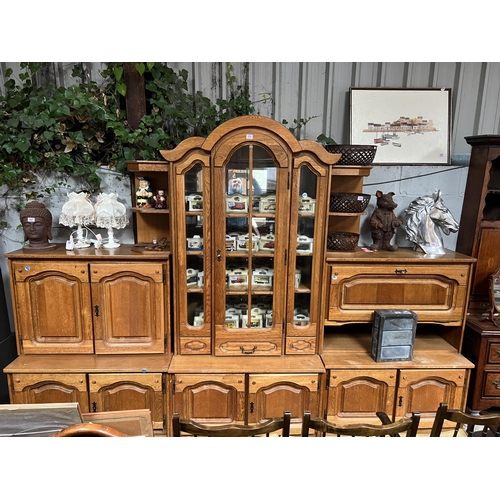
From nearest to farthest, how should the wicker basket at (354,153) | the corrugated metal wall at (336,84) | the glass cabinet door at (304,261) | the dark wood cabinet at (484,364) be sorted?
the glass cabinet door at (304,261) < the wicker basket at (354,153) < the dark wood cabinet at (484,364) < the corrugated metal wall at (336,84)

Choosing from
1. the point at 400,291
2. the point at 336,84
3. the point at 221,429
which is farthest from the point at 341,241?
the point at 221,429

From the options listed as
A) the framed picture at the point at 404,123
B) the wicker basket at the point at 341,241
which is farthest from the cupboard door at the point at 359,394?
the framed picture at the point at 404,123

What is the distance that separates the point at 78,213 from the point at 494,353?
2.83m

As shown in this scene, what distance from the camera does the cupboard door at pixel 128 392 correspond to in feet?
7.15

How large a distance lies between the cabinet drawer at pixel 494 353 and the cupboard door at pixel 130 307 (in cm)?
210

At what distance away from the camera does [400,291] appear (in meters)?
2.33

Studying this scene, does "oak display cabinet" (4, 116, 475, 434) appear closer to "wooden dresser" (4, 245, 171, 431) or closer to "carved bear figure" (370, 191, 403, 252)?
"wooden dresser" (4, 245, 171, 431)

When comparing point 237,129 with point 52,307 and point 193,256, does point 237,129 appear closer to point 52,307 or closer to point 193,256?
point 193,256

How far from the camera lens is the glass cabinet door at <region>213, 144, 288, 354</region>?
210 centimetres

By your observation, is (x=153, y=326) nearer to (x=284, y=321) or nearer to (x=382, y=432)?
(x=284, y=321)

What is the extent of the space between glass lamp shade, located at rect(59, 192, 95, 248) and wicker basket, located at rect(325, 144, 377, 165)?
160cm

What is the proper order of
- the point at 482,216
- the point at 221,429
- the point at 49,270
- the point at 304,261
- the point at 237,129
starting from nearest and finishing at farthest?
the point at 221,429 → the point at 237,129 → the point at 49,270 → the point at 304,261 → the point at 482,216

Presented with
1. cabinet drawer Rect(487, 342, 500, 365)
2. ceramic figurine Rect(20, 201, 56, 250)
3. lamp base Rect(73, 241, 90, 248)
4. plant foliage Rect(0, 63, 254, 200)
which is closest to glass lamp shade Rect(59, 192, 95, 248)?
lamp base Rect(73, 241, 90, 248)

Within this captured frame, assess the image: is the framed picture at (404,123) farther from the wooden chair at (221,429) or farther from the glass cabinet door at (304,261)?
the wooden chair at (221,429)
